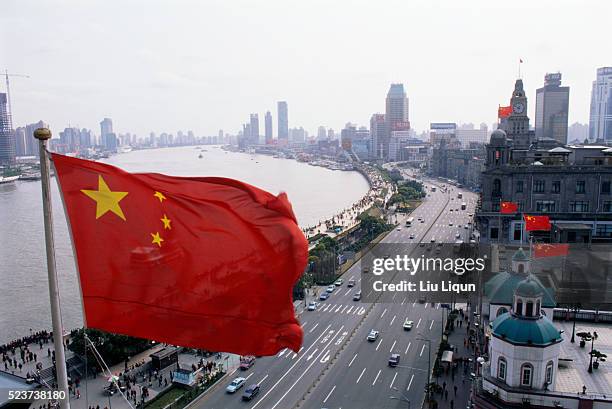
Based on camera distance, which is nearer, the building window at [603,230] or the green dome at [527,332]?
the green dome at [527,332]

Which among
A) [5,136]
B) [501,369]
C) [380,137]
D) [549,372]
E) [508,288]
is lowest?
[501,369]

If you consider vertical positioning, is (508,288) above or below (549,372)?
above

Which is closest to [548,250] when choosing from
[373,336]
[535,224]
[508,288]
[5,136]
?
[535,224]

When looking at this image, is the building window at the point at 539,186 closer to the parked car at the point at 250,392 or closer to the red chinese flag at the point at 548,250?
the red chinese flag at the point at 548,250

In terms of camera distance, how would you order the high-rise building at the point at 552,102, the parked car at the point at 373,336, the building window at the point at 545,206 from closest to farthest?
1. the parked car at the point at 373,336
2. the building window at the point at 545,206
3. the high-rise building at the point at 552,102

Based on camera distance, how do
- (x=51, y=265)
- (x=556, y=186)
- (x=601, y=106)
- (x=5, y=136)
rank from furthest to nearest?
(x=601, y=106), (x=5, y=136), (x=556, y=186), (x=51, y=265)

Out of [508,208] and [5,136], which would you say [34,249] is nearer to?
[508,208]

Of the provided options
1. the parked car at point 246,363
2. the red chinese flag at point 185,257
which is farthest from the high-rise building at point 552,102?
the red chinese flag at point 185,257
